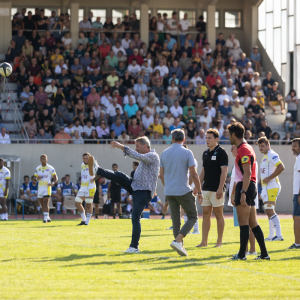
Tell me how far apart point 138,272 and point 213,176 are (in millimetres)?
3390

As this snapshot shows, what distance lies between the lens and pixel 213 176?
10320 mm

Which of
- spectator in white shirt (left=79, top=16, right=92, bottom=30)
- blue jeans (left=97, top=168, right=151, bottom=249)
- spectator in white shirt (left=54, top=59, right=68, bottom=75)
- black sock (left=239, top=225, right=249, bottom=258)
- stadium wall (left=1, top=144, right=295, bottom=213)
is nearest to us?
black sock (left=239, top=225, right=249, bottom=258)

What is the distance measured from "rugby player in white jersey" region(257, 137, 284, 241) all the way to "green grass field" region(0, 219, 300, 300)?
51.0 inches

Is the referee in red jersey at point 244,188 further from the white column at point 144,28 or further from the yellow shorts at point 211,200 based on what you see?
the white column at point 144,28

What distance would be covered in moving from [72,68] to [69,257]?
62.0 feet

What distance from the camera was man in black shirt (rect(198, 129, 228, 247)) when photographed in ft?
33.1

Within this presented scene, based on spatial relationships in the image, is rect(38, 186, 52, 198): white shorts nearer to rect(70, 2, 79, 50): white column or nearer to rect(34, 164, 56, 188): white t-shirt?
rect(34, 164, 56, 188): white t-shirt

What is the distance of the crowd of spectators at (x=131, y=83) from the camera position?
984 inches

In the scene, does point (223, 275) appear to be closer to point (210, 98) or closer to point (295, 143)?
point (295, 143)

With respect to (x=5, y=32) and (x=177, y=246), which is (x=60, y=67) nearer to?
(x=5, y=32)

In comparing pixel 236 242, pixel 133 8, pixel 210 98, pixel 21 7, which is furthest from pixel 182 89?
pixel 236 242

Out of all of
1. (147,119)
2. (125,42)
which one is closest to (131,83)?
(147,119)

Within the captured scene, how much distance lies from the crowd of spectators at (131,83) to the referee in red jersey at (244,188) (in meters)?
15.8

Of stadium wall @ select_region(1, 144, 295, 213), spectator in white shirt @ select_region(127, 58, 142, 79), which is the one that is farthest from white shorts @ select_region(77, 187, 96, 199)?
spectator in white shirt @ select_region(127, 58, 142, 79)
